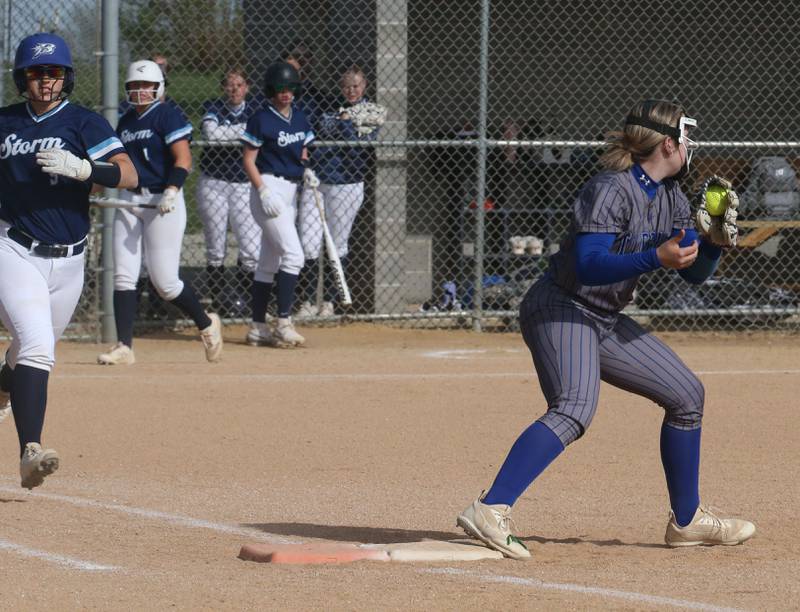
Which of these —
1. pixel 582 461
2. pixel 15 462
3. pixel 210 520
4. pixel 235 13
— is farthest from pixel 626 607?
pixel 235 13

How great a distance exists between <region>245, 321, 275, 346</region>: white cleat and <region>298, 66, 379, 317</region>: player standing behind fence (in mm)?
963

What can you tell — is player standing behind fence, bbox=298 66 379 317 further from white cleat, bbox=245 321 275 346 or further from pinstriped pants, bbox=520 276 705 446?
pinstriped pants, bbox=520 276 705 446

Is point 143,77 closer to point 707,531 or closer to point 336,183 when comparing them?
point 336,183

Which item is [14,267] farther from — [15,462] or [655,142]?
[655,142]

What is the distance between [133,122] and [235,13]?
17.1ft

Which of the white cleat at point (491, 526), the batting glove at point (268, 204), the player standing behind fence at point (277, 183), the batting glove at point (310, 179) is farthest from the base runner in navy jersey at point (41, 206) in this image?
the batting glove at point (310, 179)

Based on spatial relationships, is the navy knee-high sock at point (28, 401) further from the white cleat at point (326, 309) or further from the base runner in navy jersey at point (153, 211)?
the white cleat at point (326, 309)

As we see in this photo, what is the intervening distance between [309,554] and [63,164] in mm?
1757

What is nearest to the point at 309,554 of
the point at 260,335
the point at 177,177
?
the point at 177,177

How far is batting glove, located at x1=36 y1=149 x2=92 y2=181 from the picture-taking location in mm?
4977

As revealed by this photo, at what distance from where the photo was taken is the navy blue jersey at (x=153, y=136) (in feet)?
27.8

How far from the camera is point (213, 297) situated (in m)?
11.1

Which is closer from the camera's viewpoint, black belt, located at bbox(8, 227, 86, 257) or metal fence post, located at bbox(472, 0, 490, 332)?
black belt, located at bbox(8, 227, 86, 257)

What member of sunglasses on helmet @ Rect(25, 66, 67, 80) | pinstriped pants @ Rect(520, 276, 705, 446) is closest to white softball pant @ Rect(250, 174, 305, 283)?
sunglasses on helmet @ Rect(25, 66, 67, 80)
